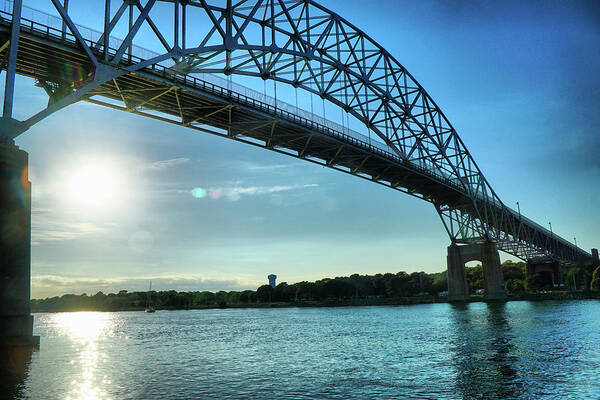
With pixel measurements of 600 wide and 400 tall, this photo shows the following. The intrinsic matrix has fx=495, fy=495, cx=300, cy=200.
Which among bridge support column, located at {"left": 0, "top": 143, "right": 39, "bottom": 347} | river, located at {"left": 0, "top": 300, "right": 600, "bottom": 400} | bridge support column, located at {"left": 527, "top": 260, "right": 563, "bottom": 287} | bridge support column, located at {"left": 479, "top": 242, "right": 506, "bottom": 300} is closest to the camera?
river, located at {"left": 0, "top": 300, "right": 600, "bottom": 400}

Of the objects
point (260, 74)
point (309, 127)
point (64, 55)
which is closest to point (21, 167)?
point (64, 55)

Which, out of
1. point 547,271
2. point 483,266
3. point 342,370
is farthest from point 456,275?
point 342,370

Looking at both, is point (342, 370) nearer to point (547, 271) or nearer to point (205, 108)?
point (205, 108)

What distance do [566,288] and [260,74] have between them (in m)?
102

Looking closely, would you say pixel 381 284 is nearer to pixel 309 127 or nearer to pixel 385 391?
pixel 309 127

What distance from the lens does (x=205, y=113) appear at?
1704 inches

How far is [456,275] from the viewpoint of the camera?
280ft

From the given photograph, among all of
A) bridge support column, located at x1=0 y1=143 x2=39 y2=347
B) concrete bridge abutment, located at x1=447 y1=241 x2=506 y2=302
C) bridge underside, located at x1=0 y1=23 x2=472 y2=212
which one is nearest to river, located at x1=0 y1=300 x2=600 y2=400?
bridge support column, located at x1=0 y1=143 x2=39 y2=347

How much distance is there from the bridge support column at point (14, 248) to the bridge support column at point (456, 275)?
7310cm

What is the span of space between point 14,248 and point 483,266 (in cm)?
7660

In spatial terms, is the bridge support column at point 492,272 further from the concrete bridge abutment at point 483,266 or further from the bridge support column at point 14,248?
the bridge support column at point 14,248

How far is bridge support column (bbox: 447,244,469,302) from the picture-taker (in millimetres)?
84000

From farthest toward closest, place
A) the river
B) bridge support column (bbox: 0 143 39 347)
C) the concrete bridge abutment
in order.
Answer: the concrete bridge abutment
bridge support column (bbox: 0 143 39 347)
the river

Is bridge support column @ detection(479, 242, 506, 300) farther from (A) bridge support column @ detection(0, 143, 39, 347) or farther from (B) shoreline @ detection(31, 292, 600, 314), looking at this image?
(A) bridge support column @ detection(0, 143, 39, 347)
